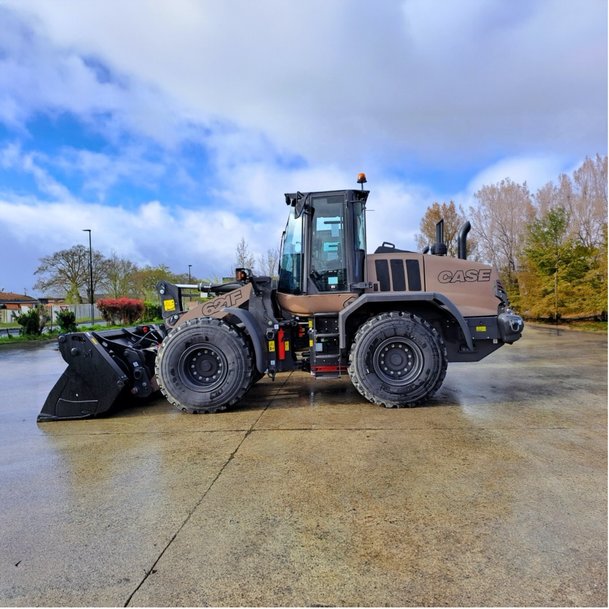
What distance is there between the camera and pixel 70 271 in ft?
129

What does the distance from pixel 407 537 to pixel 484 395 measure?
403cm

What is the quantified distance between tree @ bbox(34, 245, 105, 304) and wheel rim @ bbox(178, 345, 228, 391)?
123ft

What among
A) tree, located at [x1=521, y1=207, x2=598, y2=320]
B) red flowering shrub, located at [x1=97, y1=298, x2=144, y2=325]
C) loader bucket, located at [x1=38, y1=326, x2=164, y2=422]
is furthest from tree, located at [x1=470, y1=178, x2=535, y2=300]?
loader bucket, located at [x1=38, y1=326, x2=164, y2=422]

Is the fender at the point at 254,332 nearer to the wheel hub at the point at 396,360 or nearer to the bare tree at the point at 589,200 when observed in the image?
the wheel hub at the point at 396,360

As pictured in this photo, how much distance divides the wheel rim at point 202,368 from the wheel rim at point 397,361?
1.92 m

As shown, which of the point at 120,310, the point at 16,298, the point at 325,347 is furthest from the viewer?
the point at 16,298

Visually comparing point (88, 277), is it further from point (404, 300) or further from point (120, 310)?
point (404, 300)

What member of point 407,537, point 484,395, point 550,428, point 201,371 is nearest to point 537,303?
point 484,395

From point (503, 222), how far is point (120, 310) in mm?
25547

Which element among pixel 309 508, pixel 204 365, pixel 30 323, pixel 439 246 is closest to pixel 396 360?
pixel 439 246

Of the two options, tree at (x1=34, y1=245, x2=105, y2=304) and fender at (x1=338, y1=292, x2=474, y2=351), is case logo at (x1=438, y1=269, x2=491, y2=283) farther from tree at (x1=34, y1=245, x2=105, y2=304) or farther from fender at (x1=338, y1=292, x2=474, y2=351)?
tree at (x1=34, y1=245, x2=105, y2=304)

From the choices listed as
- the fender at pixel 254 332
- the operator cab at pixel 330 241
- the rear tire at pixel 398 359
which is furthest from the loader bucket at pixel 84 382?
the rear tire at pixel 398 359

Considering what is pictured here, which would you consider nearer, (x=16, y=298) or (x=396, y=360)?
(x=396, y=360)

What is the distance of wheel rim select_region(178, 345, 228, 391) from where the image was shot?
522cm
